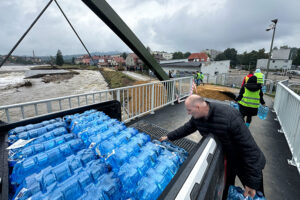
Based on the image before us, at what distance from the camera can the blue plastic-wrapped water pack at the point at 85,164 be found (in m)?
1.15

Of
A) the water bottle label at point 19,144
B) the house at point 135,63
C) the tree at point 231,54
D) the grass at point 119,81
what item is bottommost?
the grass at point 119,81

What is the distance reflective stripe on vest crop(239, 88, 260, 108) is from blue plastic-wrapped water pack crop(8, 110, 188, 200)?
2.88 m

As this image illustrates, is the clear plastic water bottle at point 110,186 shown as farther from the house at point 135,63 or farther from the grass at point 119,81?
the house at point 135,63

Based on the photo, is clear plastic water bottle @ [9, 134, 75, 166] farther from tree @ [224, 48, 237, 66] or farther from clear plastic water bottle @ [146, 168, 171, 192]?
tree @ [224, 48, 237, 66]

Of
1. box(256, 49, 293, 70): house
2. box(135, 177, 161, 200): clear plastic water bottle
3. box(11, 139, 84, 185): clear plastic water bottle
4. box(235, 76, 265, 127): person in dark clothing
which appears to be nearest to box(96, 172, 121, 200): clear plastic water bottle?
box(135, 177, 161, 200): clear plastic water bottle

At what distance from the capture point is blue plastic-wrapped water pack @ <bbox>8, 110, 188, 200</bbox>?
1.15 m

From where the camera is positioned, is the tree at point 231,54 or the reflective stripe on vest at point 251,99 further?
the tree at point 231,54

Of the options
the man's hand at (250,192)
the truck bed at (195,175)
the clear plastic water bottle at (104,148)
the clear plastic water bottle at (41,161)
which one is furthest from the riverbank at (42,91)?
the man's hand at (250,192)

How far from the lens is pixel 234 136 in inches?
61.6

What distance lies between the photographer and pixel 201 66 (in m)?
29.7

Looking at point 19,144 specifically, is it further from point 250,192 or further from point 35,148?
point 250,192

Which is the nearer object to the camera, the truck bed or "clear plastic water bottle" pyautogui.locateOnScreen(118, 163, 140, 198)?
the truck bed

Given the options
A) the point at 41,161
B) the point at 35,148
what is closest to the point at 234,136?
the point at 41,161

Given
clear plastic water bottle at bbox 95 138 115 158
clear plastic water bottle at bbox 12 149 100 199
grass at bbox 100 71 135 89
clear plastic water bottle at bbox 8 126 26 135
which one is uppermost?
clear plastic water bottle at bbox 8 126 26 135
